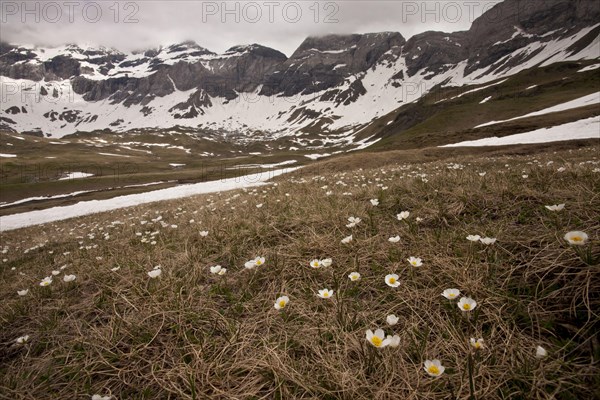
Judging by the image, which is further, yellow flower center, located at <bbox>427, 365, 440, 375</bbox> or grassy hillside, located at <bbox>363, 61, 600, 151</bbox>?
grassy hillside, located at <bbox>363, 61, 600, 151</bbox>

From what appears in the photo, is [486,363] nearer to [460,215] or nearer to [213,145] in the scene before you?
[460,215]

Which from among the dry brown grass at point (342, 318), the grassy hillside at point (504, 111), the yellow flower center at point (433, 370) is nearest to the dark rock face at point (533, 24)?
the grassy hillside at point (504, 111)

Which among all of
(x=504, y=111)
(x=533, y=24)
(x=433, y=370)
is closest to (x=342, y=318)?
(x=433, y=370)

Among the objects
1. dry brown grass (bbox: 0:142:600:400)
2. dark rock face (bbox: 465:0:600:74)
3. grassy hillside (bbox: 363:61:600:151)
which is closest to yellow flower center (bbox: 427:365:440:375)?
dry brown grass (bbox: 0:142:600:400)

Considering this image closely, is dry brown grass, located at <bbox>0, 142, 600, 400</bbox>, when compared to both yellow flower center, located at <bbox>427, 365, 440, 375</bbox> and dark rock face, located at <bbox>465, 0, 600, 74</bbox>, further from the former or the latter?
dark rock face, located at <bbox>465, 0, 600, 74</bbox>

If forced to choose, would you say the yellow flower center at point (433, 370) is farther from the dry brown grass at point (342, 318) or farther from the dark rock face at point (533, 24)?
the dark rock face at point (533, 24)

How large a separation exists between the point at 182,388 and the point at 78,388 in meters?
0.78

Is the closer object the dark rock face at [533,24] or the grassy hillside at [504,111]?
the grassy hillside at [504,111]

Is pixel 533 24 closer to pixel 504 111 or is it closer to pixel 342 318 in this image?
pixel 504 111

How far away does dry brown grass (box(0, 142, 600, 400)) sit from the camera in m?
1.75

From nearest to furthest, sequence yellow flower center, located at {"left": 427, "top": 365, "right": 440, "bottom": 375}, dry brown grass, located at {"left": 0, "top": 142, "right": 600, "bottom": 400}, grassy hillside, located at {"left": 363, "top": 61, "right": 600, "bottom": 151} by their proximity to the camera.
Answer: yellow flower center, located at {"left": 427, "top": 365, "right": 440, "bottom": 375}
dry brown grass, located at {"left": 0, "top": 142, "right": 600, "bottom": 400}
grassy hillside, located at {"left": 363, "top": 61, "right": 600, "bottom": 151}

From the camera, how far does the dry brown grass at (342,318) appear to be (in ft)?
5.75

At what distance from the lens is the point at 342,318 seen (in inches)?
89.4

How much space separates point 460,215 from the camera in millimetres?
3996
